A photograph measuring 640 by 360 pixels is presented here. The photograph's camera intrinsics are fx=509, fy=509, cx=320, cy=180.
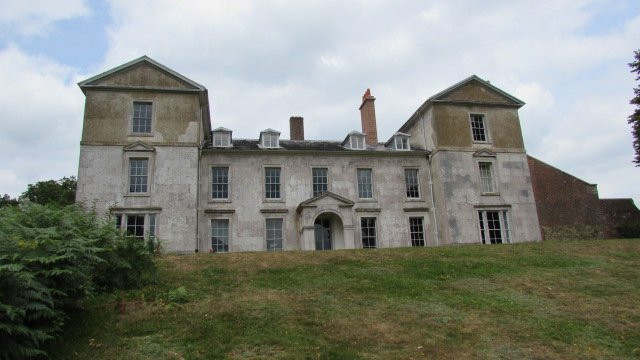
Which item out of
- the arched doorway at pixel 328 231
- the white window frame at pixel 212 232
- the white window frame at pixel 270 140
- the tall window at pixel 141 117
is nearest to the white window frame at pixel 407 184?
the arched doorway at pixel 328 231

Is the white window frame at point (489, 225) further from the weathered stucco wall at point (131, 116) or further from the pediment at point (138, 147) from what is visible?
the pediment at point (138, 147)

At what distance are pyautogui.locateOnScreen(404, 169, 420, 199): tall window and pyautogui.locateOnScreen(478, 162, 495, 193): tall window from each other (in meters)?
3.47

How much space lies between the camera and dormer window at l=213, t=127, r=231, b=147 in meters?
27.3

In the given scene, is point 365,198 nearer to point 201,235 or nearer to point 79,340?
point 201,235

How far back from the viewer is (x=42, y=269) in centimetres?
904

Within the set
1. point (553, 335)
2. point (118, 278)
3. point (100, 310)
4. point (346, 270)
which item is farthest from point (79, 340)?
point (553, 335)

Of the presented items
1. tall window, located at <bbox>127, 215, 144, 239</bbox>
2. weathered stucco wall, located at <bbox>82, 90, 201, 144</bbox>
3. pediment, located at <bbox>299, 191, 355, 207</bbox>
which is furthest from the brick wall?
tall window, located at <bbox>127, 215, 144, 239</bbox>

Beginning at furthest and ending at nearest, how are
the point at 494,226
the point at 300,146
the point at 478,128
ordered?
the point at 300,146 → the point at 478,128 → the point at 494,226

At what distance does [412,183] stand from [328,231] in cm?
553

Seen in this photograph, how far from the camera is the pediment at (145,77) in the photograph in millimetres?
24828

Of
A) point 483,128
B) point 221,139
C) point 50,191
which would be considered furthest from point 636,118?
point 50,191

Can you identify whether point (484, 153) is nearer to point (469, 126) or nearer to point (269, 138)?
point (469, 126)

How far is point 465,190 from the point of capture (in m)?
27.5

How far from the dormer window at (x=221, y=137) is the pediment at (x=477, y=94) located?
12050mm
